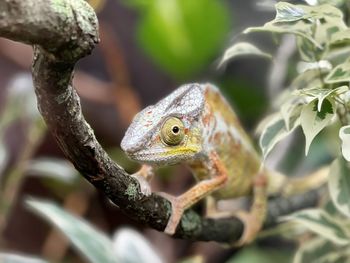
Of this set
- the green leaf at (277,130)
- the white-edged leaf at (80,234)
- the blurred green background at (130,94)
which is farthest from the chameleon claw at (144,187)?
the blurred green background at (130,94)

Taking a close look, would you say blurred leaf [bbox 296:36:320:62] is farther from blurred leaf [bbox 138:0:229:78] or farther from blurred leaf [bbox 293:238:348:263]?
blurred leaf [bbox 138:0:229:78]

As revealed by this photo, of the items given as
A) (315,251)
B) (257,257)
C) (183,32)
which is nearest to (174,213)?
(315,251)

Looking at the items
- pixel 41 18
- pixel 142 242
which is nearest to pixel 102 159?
pixel 41 18

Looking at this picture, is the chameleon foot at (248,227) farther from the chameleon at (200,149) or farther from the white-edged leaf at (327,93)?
the white-edged leaf at (327,93)

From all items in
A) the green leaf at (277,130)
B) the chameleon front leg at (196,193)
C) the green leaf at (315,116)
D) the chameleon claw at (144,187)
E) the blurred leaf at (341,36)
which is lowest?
the chameleon front leg at (196,193)

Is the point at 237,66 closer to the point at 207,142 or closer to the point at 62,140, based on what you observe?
the point at 207,142

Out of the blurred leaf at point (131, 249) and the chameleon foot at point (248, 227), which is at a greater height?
the chameleon foot at point (248, 227)

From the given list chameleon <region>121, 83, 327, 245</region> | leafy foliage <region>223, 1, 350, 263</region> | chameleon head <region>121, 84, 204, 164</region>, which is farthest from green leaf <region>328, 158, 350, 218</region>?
chameleon head <region>121, 84, 204, 164</region>
